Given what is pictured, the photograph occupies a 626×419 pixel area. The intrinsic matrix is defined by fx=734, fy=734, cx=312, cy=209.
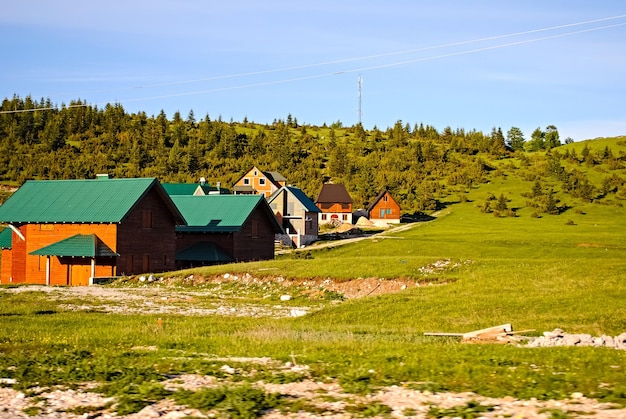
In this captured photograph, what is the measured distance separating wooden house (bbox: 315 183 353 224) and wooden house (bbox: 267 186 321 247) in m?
24.9

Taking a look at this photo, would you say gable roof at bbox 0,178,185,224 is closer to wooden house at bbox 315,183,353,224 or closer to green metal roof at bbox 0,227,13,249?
green metal roof at bbox 0,227,13,249

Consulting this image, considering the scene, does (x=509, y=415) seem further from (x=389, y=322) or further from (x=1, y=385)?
(x=389, y=322)

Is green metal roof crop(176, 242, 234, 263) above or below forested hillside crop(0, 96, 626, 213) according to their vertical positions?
below

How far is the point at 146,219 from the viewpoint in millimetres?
52562

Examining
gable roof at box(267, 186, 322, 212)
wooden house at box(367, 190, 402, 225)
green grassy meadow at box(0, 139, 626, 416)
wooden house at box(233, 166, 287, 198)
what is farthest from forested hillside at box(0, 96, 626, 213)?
green grassy meadow at box(0, 139, 626, 416)

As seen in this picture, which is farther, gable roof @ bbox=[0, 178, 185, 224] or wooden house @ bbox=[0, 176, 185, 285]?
gable roof @ bbox=[0, 178, 185, 224]

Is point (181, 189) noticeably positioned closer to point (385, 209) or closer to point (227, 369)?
point (385, 209)

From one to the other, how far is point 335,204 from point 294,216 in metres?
28.1

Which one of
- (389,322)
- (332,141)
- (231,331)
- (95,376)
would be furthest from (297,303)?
(332,141)

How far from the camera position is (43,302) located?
33625mm

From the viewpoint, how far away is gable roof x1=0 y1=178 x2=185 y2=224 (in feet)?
166

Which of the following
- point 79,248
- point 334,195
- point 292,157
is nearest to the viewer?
point 79,248

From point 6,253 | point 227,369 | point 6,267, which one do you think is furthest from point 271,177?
point 227,369

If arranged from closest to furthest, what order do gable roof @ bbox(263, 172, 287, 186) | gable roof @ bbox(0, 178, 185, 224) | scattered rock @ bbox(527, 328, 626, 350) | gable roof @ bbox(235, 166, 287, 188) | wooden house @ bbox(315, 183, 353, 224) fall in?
scattered rock @ bbox(527, 328, 626, 350), gable roof @ bbox(0, 178, 185, 224), gable roof @ bbox(235, 166, 287, 188), gable roof @ bbox(263, 172, 287, 186), wooden house @ bbox(315, 183, 353, 224)
